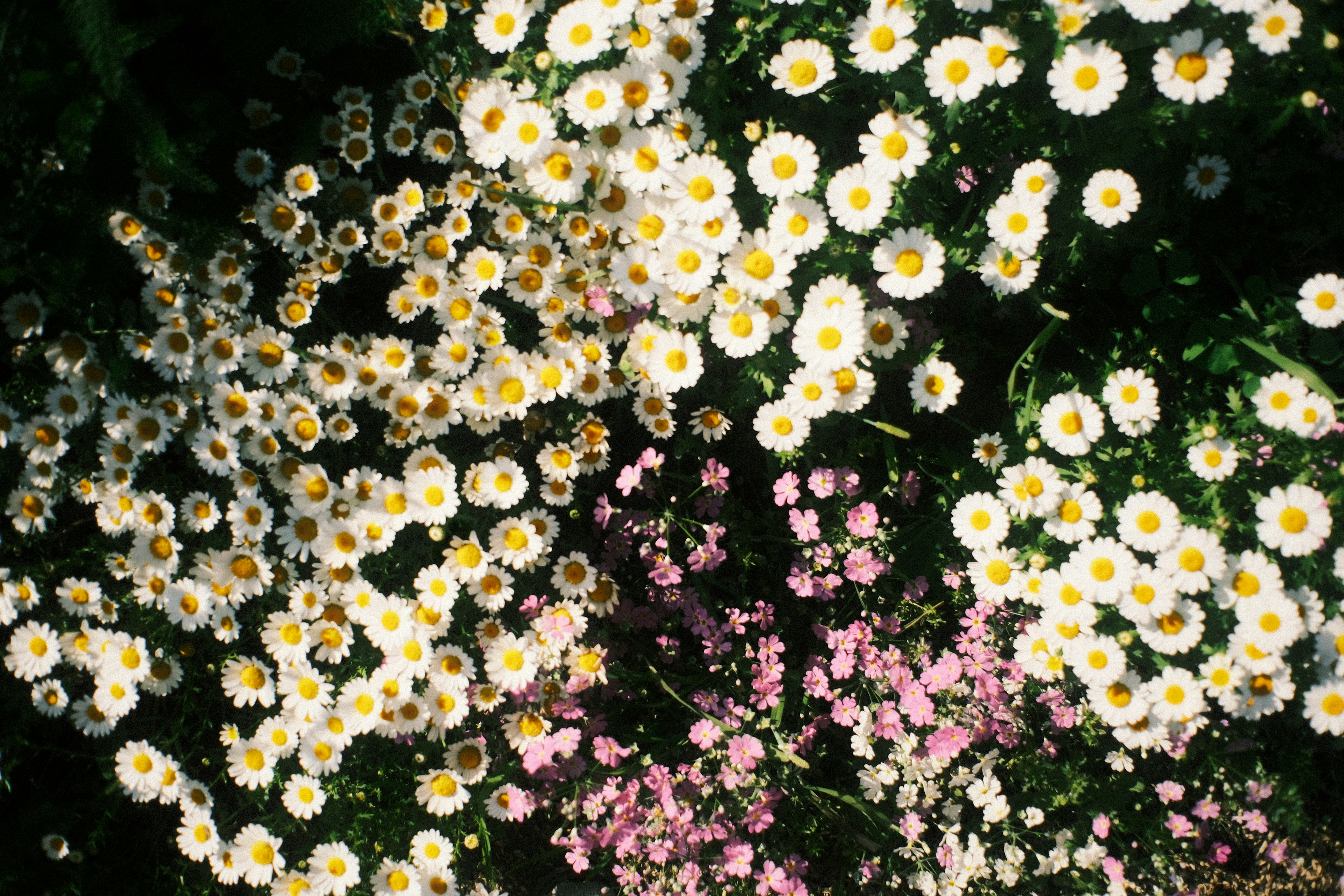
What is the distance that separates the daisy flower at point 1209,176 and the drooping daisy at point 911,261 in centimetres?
111

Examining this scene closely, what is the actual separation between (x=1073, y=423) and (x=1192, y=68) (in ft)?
3.94

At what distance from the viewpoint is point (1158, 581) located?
2.54 metres

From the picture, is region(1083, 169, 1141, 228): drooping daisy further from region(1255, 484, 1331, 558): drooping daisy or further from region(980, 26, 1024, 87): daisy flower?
region(1255, 484, 1331, 558): drooping daisy

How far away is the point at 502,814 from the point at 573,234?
91.5 inches

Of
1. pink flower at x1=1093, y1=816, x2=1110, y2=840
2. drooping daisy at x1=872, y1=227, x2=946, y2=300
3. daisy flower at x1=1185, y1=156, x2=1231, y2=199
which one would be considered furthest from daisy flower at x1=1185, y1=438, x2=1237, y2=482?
pink flower at x1=1093, y1=816, x2=1110, y2=840

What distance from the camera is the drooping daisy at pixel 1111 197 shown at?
2.61 metres

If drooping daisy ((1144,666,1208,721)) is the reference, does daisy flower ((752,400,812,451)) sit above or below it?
above

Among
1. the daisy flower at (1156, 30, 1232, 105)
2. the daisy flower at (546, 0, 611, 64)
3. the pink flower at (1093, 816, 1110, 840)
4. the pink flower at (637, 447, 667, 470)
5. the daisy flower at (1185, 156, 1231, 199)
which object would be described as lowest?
the pink flower at (1093, 816, 1110, 840)

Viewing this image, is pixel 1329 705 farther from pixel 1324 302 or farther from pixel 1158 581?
pixel 1324 302

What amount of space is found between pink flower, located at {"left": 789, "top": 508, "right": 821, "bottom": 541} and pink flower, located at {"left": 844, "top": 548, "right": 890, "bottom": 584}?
171 millimetres

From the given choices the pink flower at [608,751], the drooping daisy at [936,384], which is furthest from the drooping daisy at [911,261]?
the pink flower at [608,751]

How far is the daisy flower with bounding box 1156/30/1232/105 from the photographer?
2.36 meters

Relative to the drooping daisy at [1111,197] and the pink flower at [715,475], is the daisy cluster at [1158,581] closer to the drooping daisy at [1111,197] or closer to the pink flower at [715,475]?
the drooping daisy at [1111,197]

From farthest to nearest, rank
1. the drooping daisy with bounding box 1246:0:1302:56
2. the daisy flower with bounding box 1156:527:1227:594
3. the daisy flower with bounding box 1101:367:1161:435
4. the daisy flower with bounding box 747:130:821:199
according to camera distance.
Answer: the daisy flower with bounding box 1101:367:1161:435
the daisy flower with bounding box 747:130:821:199
the daisy flower with bounding box 1156:527:1227:594
the drooping daisy with bounding box 1246:0:1302:56
